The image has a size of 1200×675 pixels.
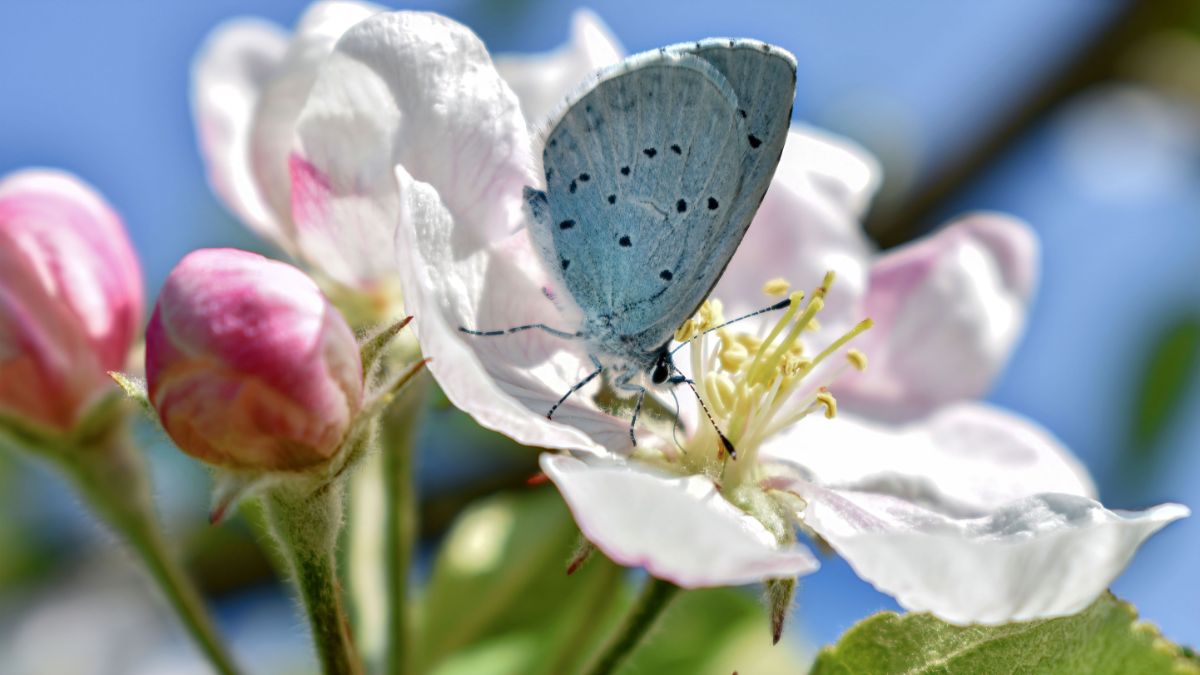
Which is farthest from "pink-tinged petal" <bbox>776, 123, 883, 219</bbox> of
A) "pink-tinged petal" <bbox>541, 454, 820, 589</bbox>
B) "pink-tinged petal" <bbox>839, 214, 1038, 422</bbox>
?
"pink-tinged petal" <bbox>541, 454, 820, 589</bbox>

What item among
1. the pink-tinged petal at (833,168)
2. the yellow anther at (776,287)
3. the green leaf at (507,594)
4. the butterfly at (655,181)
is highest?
the butterfly at (655,181)

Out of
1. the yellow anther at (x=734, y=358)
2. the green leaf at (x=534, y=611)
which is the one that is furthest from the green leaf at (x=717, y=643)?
the yellow anther at (x=734, y=358)

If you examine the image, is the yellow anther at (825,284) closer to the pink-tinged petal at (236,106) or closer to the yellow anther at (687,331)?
the yellow anther at (687,331)

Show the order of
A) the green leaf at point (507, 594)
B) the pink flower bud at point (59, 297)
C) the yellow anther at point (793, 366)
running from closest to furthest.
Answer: the pink flower bud at point (59, 297) < the yellow anther at point (793, 366) < the green leaf at point (507, 594)

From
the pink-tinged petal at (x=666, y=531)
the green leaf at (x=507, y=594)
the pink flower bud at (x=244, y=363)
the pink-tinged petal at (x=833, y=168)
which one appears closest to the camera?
the pink-tinged petal at (x=666, y=531)

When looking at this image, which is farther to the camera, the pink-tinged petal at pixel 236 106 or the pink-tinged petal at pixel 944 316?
the pink-tinged petal at pixel 944 316
